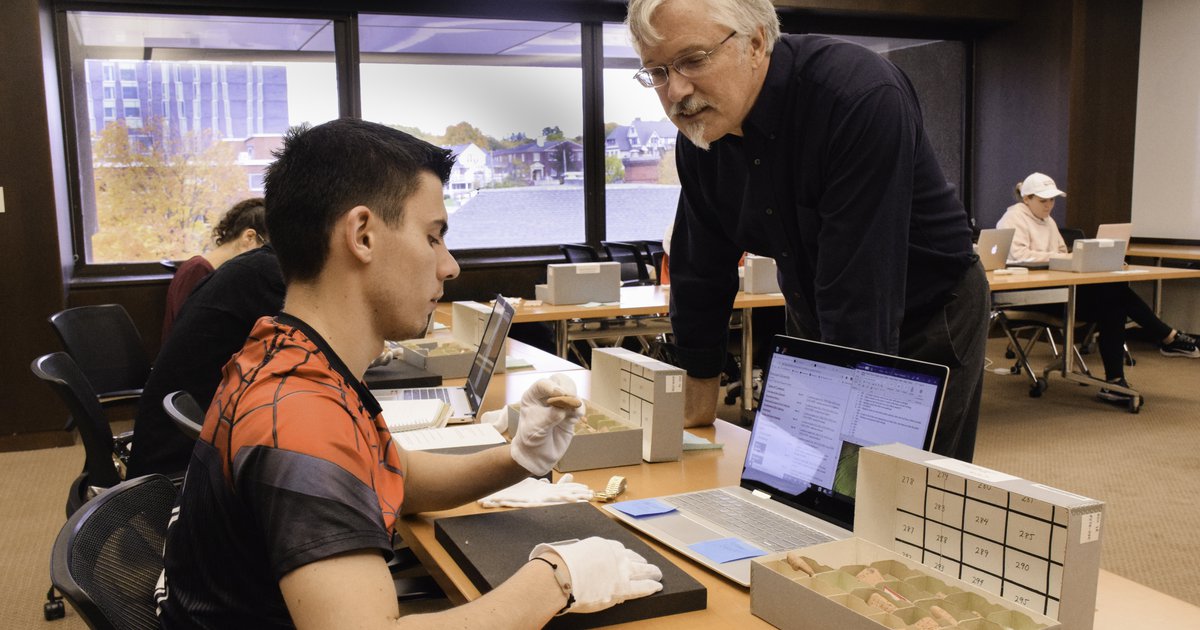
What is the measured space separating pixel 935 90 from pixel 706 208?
735 centimetres

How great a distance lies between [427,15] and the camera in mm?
6422

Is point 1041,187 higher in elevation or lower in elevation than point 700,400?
higher

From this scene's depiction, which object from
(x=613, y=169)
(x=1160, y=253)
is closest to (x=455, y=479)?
(x=613, y=169)

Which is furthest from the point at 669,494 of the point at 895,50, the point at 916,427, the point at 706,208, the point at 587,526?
the point at 895,50

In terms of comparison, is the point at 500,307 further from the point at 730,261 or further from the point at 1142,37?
the point at 1142,37

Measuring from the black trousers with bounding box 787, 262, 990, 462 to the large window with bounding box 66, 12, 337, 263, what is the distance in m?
4.57

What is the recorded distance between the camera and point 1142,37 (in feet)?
26.0

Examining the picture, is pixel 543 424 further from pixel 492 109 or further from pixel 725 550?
pixel 492 109

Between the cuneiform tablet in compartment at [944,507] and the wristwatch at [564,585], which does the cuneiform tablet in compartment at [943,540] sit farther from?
the wristwatch at [564,585]

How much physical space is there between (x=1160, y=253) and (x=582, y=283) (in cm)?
495

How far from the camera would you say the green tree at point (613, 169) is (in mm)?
7121

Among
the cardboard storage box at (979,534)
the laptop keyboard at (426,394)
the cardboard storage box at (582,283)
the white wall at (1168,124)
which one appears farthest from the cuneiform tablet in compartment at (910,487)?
the white wall at (1168,124)

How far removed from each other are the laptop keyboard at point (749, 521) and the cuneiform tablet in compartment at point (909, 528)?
7.2 inches

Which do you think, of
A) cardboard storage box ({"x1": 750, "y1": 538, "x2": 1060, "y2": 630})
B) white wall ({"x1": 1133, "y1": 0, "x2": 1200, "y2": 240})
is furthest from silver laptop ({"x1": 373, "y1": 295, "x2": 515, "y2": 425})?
white wall ({"x1": 1133, "y1": 0, "x2": 1200, "y2": 240})
